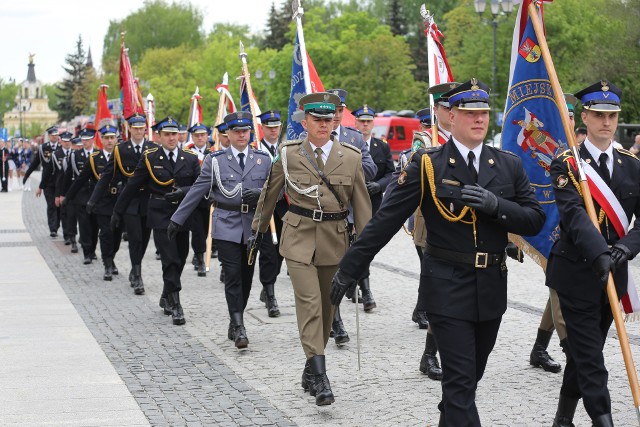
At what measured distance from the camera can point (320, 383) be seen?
282 inches

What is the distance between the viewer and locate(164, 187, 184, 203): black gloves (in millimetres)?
11097

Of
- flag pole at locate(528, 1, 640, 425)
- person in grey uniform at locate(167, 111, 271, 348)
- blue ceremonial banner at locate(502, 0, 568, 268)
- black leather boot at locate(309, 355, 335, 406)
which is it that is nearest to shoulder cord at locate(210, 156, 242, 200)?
person in grey uniform at locate(167, 111, 271, 348)

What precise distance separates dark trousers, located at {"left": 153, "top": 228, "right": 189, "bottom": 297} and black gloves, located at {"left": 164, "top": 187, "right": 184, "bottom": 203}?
36 centimetres

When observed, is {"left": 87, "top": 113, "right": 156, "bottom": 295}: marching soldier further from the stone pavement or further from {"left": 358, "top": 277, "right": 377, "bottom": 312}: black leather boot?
{"left": 358, "top": 277, "right": 377, "bottom": 312}: black leather boot

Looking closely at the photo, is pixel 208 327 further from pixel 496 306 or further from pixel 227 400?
pixel 496 306

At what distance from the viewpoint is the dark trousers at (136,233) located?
499 inches

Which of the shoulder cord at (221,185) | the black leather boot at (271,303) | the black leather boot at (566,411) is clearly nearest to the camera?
the black leather boot at (566,411)

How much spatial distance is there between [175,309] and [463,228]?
19.2 ft

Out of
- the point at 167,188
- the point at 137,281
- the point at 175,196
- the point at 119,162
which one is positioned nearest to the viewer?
the point at 175,196

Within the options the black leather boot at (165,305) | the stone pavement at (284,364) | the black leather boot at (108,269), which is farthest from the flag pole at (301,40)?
the black leather boot at (108,269)

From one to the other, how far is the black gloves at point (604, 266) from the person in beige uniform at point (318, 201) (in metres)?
2.50

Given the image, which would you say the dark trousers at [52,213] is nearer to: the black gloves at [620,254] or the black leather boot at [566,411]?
the black leather boot at [566,411]

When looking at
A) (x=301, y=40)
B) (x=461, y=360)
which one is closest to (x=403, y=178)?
(x=461, y=360)

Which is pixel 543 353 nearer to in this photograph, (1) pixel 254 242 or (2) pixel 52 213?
(1) pixel 254 242
